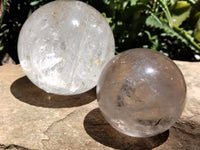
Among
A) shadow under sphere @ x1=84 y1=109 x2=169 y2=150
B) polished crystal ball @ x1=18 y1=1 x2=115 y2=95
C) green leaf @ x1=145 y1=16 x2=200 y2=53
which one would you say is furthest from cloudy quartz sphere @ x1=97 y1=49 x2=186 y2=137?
green leaf @ x1=145 y1=16 x2=200 y2=53

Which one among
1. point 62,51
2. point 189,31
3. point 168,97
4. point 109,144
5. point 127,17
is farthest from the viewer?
point 189,31

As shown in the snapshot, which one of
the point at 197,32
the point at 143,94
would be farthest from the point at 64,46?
the point at 197,32

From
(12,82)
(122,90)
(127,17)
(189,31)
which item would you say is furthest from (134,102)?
(189,31)

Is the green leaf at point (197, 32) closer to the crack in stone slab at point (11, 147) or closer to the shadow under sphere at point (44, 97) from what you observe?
the shadow under sphere at point (44, 97)

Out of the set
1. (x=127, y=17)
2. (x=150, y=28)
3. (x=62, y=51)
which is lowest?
(x=150, y=28)

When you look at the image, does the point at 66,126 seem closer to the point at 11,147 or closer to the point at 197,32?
the point at 11,147

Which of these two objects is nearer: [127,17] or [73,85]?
[73,85]

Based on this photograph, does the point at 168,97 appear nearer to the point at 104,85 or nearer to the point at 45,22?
the point at 104,85
